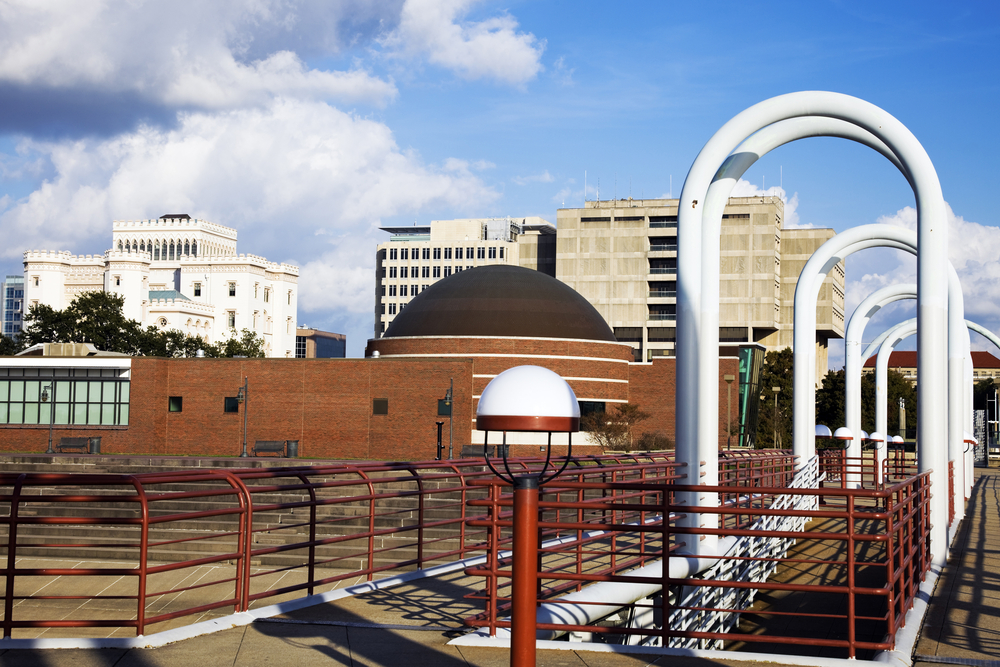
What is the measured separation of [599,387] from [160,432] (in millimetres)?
26410

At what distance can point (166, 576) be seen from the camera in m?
21.1

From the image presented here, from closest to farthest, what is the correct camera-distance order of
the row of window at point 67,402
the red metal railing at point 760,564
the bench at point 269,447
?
the red metal railing at point 760,564
the bench at point 269,447
the row of window at point 67,402

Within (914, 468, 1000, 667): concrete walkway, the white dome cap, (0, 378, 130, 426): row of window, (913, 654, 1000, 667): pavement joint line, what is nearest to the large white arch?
(914, 468, 1000, 667): concrete walkway

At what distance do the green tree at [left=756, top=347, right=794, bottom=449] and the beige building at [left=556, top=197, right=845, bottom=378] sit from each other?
2031 cm

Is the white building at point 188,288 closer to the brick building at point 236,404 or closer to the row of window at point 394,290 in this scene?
the row of window at point 394,290

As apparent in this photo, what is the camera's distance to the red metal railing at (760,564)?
7.08 meters

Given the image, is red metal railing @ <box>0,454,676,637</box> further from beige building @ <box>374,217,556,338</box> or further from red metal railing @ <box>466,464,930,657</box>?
beige building @ <box>374,217,556,338</box>

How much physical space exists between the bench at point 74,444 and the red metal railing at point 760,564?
3917cm

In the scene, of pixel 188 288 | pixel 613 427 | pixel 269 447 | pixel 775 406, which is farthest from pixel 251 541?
pixel 188 288

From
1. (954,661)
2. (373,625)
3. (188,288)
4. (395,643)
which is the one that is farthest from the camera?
(188,288)

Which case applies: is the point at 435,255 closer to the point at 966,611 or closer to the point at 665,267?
the point at 665,267

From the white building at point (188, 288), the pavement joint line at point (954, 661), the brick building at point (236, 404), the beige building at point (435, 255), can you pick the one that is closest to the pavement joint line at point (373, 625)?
the pavement joint line at point (954, 661)

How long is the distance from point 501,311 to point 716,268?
48.6 m

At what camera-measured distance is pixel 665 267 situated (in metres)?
113
